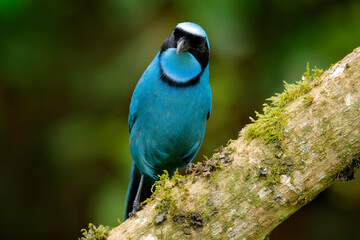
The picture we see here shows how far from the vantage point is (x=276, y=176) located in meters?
2.13

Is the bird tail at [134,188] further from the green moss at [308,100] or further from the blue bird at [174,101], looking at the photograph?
the green moss at [308,100]

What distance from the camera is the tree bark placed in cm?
211

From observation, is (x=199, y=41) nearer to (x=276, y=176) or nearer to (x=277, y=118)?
(x=277, y=118)

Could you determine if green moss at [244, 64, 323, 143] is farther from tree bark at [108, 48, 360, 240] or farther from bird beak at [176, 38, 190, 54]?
bird beak at [176, 38, 190, 54]

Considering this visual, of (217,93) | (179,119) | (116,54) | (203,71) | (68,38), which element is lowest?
(179,119)

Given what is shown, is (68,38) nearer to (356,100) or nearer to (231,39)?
(231,39)

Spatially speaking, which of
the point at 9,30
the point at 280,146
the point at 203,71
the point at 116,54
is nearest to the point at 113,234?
the point at 280,146

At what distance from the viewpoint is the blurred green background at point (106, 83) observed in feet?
12.5

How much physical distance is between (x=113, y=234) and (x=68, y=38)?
2.47 metres

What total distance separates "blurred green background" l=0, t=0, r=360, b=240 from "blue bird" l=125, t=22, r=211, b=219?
76cm

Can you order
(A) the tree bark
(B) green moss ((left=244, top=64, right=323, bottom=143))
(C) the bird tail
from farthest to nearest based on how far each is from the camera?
1. (C) the bird tail
2. (B) green moss ((left=244, top=64, right=323, bottom=143))
3. (A) the tree bark

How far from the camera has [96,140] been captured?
13.4ft

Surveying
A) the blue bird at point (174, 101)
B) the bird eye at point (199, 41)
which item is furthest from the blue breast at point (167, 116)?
the bird eye at point (199, 41)

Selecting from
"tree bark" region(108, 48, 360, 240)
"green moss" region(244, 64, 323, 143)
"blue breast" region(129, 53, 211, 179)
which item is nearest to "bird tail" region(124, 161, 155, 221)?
"blue breast" region(129, 53, 211, 179)
